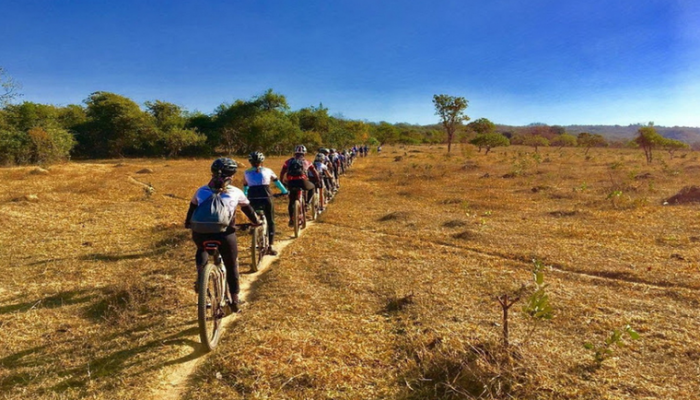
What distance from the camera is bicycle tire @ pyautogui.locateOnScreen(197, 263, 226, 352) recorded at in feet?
13.4

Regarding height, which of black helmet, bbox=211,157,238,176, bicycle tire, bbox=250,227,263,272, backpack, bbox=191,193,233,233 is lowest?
bicycle tire, bbox=250,227,263,272

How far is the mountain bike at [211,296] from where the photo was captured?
409 cm

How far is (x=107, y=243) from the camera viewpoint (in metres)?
9.02

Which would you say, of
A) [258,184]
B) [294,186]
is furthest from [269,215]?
[294,186]

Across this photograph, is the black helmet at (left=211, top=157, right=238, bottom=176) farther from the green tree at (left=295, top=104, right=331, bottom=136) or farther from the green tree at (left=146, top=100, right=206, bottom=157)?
the green tree at (left=295, top=104, right=331, bottom=136)

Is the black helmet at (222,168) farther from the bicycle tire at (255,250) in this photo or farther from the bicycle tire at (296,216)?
the bicycle tire at (296,216)

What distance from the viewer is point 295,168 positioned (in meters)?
9.04

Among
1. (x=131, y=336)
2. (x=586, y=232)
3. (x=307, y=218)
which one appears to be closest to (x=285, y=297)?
(x=131, y=336)

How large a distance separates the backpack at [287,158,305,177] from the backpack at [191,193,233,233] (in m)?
4.77

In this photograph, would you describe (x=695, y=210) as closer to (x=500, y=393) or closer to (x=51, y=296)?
(x=500, y=393)

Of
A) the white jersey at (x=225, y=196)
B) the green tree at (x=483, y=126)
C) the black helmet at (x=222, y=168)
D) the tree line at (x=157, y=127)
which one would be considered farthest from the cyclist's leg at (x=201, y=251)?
the green tree at (x=483, y=126)

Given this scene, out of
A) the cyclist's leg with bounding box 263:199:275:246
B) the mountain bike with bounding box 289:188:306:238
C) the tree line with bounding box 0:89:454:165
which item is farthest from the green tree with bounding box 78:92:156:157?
the cyclist's leg with bounding box 263:199:275:246

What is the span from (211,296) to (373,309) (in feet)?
7.51

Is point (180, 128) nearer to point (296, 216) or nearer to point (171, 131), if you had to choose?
point (171, 131)
